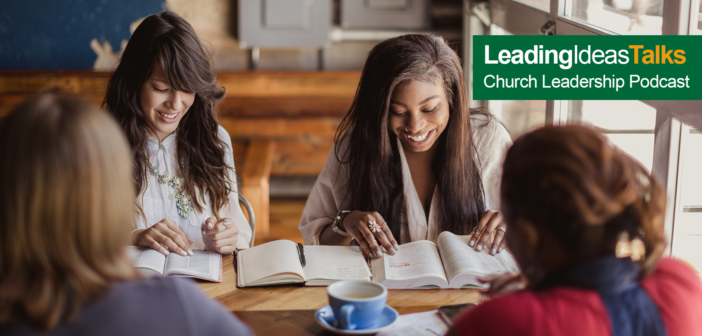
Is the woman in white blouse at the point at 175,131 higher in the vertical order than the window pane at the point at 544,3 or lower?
lower

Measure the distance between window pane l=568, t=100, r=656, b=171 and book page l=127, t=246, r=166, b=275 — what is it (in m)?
1.14

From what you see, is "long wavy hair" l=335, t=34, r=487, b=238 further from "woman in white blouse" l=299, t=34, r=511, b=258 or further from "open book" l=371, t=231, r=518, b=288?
"open book" l=371, t=231, r=518, b=288

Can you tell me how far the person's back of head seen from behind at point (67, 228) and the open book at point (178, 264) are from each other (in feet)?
2.00

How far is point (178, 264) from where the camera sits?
1.29 metres

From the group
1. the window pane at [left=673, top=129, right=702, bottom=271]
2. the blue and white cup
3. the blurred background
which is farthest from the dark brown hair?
the blurred background

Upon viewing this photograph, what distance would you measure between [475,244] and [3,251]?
103cm

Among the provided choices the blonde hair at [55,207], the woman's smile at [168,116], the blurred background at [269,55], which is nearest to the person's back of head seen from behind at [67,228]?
the blonde hair at [55,207]

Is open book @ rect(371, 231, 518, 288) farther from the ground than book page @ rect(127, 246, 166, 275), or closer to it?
closer to it

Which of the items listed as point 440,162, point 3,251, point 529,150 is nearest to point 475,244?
point 440,162

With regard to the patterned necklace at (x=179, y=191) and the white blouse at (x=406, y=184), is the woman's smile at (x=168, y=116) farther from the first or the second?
the white blouse at (x=406, y=184)

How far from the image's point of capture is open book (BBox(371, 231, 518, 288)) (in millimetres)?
1236

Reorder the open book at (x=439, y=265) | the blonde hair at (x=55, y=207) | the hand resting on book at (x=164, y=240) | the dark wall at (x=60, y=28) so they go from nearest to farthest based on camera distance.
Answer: the blonde hair at (x=55, y=207) < the open book at (x=439, y=265) < the hand resting on book at (x=164, y=240) < the dark wall at (x=60, y=28)

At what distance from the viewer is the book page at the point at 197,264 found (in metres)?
1.26

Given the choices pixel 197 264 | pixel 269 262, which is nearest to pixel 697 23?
pixel 269 262
